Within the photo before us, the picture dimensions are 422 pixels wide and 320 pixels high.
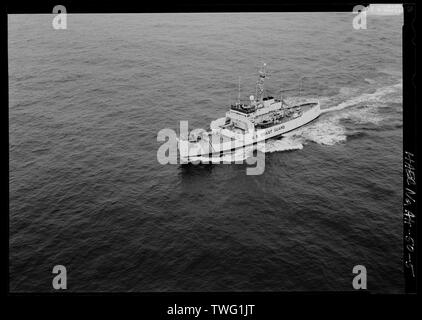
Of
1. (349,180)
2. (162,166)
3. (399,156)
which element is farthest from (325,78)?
(162,166)

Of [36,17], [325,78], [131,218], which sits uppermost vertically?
[36,17]

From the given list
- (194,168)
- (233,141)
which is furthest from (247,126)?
(194,168)

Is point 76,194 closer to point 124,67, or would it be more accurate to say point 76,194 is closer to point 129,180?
point 129,180

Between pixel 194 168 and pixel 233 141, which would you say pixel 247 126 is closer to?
pixel 233 141

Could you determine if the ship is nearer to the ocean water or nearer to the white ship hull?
the white ship hull

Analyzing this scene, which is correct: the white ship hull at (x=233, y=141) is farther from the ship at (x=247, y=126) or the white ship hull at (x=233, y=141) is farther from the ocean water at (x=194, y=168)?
the ocean water at (x=194, y=168)

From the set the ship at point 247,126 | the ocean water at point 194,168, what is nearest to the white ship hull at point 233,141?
the ship at point 247,126
